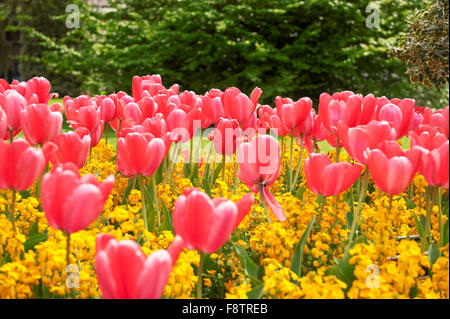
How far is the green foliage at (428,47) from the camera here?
3.03m

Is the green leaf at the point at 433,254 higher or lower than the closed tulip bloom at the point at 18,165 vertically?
lower

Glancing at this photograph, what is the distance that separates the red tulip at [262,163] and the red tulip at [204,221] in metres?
0.51

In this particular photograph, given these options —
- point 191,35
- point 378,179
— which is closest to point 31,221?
point 378,179

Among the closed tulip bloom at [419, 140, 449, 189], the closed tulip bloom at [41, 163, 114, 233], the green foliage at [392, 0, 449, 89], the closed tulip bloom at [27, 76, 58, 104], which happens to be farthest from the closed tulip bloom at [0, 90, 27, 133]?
the green foliage at [392, 0, 449, 89]

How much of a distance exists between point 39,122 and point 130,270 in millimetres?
1327

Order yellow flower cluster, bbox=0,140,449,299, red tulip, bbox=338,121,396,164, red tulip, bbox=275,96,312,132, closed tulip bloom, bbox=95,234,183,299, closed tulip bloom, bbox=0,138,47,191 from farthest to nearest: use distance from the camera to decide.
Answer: red tulip, bbox=275,96,312,132
red tulip, bbox=338,121,396,164
closed tulip bloom, bbox=0,138,47,191
yellow flower cluster, bbox=0,140,449,299
closed tulip bloom, bbox=95,234,183,299

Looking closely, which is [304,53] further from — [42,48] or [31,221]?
[31,221]

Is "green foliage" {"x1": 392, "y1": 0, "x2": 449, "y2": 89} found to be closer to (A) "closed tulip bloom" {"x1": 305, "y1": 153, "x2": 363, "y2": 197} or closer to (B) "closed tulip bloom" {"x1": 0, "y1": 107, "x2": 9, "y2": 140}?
(A) "closed tulip bloom" {"x1": 305, "y1": 153, "x2": 363, "y2": 197}

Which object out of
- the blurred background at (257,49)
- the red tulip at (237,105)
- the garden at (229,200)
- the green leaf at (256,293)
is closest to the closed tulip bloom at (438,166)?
the garden at (229,200)

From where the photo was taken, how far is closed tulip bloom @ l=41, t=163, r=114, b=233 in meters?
1.54

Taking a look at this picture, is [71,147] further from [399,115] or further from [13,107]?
[399,115]

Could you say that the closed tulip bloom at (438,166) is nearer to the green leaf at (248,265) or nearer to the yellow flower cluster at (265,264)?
the yellow flower cluster at (265,264)

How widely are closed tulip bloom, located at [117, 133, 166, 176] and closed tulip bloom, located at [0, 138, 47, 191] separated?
0.34 metres

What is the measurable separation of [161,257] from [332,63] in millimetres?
14810
